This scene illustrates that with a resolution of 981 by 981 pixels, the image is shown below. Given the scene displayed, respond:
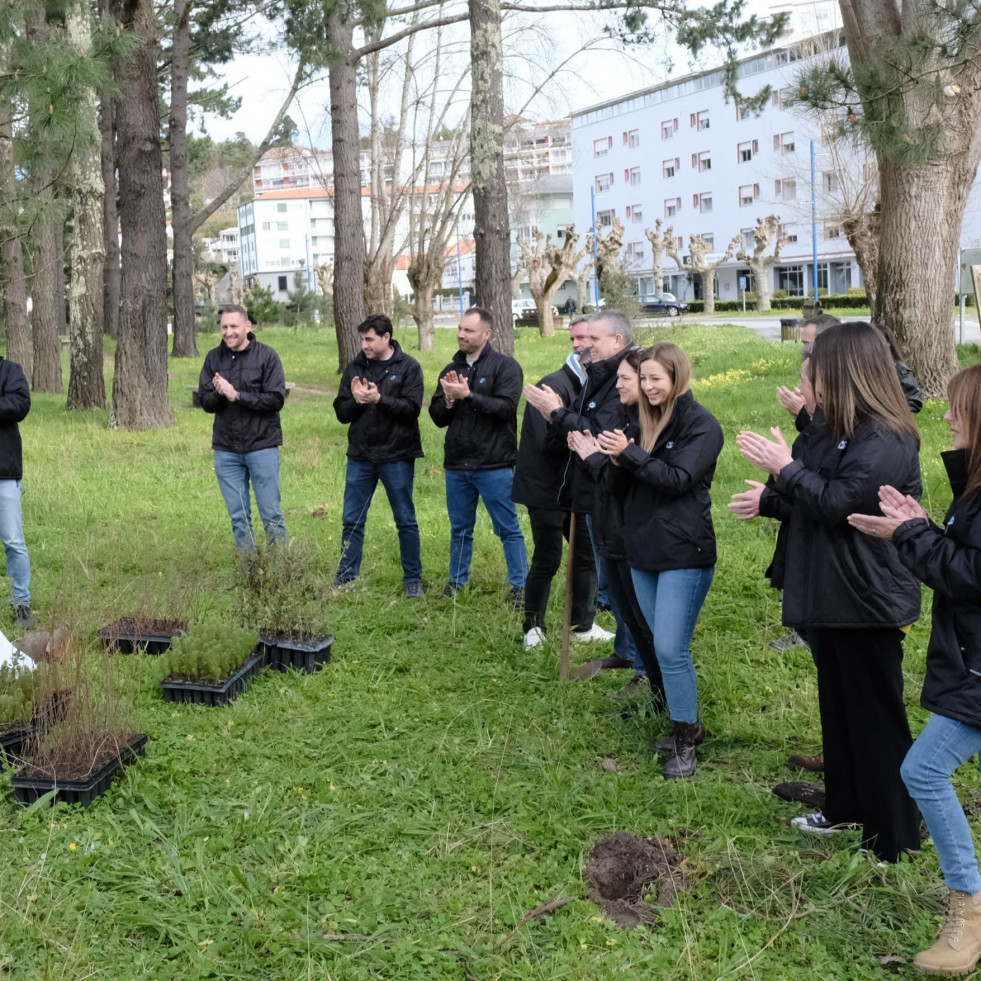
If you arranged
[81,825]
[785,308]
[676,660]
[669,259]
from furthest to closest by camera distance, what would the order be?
[669,259], [785,308], [676,660], [81,825]

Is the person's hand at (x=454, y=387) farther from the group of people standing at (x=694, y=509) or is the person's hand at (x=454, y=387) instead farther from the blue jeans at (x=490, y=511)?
the blue jeans at (x=490, y=511)

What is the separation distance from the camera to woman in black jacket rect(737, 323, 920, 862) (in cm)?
375

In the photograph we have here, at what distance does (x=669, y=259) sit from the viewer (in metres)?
76.7

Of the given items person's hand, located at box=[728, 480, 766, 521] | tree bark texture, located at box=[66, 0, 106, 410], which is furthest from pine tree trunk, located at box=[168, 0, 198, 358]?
person's hand, located at box=[728, 480, 766, 521]

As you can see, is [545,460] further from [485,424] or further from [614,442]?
[614,442]

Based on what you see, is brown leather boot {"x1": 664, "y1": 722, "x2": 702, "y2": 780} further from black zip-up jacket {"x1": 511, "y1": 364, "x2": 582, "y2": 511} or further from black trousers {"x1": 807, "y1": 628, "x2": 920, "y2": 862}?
black zip-up jacket {"x1": 511, "y1": 364, "x2": 582, "y2": 511}

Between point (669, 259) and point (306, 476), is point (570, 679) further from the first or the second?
point (669, 259)

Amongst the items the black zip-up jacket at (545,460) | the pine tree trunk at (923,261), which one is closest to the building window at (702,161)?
the pine tree trunk at (923,261)

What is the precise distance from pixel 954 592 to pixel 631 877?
1.58 metres

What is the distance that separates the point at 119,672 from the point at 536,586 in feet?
7.79

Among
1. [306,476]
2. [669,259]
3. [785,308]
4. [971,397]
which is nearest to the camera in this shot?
[971,397]

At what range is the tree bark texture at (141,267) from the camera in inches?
539

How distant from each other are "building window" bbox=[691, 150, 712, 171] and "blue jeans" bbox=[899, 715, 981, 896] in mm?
70623

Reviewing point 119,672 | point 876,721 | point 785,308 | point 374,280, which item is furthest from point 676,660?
point 785,308
